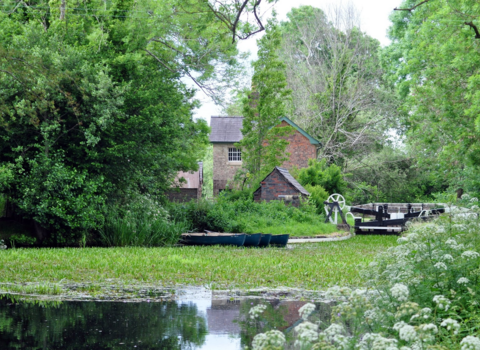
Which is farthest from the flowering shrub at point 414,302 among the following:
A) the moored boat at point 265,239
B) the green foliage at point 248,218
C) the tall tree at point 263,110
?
the tall tree at point 263,110

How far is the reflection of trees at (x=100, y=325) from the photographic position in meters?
6.62

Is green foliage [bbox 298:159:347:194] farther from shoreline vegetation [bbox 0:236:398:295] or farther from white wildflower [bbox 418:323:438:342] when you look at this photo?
white wildflower [bbox 418:323:438:342]

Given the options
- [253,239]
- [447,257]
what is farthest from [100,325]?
[253,239]

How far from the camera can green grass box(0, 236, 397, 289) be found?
1162 centimetres

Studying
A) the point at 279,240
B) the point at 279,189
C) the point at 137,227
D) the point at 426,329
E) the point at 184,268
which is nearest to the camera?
the point at 426,329

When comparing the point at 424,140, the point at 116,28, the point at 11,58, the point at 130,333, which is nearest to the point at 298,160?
the point at 424,140

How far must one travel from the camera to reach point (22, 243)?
20719 mm

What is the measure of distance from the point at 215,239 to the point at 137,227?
2901 millimetres

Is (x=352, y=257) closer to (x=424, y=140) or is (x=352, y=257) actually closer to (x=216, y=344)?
(x=216, y=344)

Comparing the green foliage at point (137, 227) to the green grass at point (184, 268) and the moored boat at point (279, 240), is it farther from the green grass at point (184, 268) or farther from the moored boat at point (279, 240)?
the moored boat at point (279, 240)

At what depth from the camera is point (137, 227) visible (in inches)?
840

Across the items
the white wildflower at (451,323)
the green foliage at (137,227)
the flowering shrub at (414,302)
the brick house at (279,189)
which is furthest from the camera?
the brick house at (279,189)

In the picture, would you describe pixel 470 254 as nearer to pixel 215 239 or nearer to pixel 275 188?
pixel 215 239

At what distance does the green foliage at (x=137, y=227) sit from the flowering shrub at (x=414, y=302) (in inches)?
545
